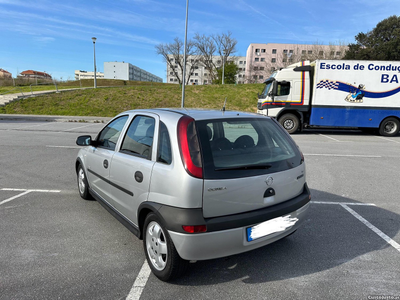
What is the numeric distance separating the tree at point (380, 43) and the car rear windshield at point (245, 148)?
42.3 m

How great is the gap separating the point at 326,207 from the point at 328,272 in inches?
70.9

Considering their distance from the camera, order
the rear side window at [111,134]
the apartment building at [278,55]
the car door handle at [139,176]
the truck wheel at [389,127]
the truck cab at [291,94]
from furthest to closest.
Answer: the apartment building at [278,55]
the truck wheel at [389,127]
the truck cab at [291,94]
the rear side window at [111,134]
the car door handle at [139,176]

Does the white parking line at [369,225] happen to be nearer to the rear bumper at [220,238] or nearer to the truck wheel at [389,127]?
the rear bumper at [220,238]

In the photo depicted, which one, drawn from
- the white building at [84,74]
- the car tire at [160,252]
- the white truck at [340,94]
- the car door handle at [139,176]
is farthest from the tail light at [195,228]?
the white building at [84,74]

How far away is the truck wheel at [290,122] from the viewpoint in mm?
13516

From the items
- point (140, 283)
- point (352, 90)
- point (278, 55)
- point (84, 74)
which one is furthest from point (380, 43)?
point (84, 74)

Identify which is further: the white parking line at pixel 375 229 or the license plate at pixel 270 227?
the white parking line at pixel 375 229

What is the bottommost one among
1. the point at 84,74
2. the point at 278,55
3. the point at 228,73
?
the point at 228,73

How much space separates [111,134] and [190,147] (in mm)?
1613

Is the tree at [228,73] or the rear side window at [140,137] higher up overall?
the tree at [228,73]

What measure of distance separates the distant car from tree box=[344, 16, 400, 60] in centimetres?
4261

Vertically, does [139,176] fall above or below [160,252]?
above

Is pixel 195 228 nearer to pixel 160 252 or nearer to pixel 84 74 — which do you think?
pixel 160 252

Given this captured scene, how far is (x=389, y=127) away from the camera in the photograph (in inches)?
533
